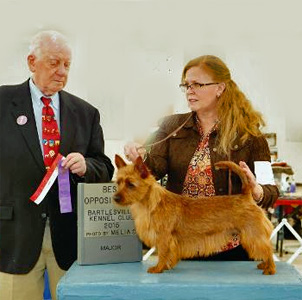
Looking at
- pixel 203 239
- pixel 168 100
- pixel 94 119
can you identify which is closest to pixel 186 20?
pixel 168 100

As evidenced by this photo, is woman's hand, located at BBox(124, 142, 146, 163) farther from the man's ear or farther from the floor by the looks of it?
the floor

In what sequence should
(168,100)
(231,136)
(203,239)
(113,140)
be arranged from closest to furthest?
1. (203,239)
2. (231,136)
3. (168,100)
4. (113,140)

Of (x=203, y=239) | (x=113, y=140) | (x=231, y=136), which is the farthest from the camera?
(x=113, y=140)

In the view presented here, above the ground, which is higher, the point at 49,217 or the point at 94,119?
the point at 94,119

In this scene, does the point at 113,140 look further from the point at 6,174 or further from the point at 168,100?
the point at 6,174

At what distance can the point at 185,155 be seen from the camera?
1534mm

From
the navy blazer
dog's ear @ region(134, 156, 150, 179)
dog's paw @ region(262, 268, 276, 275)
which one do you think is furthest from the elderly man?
dog's paw @ region(262, 268, 276, 275)

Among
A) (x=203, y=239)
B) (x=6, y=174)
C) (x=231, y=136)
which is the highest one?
(x=231, y=136)

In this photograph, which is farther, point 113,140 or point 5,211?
point 113,140

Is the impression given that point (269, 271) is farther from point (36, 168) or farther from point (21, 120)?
point (21, 120)

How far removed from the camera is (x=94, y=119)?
165 centimetres

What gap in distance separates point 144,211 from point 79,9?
894 millimetres

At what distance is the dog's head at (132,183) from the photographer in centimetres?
125

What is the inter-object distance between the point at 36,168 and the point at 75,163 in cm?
14
